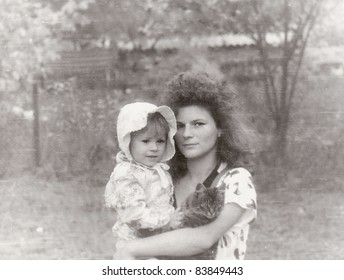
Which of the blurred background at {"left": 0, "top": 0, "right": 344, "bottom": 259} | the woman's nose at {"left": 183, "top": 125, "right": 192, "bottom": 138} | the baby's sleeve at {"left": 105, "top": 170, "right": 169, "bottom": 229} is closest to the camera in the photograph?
the baby's sleeve at {"left": 105, "top": 170, "right": 169, "bottom": 229}

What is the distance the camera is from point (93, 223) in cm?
225

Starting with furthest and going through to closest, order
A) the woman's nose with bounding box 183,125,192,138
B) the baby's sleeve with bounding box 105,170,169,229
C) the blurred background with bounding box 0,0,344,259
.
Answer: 1. the blurred background with bounding box 0,0,344,259
2. the woman's nose with bounding box 183,125,192,138
3. the baby's sleeve with bounding box 105,170,169,229

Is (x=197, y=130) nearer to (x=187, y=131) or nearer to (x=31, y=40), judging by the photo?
(x=187, y=131)

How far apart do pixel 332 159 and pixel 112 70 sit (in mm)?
1102

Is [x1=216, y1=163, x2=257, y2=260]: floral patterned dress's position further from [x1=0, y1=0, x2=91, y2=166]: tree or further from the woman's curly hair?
[x1=0, y1=0, x2=91, y2=166]: tree

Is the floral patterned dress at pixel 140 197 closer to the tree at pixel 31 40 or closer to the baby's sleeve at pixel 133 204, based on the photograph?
the baby's sleeve at pixel 133 204

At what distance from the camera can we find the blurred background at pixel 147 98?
2199 millimetres

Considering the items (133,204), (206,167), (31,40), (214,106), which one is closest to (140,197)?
(133,204)

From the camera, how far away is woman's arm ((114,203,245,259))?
1.86 m

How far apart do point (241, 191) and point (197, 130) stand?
0.99ft

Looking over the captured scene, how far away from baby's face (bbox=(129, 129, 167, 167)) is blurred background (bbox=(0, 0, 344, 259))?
0.29m

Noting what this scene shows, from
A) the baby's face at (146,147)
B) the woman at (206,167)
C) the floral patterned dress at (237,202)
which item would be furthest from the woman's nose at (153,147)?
the floral patterned dress at (237,202)

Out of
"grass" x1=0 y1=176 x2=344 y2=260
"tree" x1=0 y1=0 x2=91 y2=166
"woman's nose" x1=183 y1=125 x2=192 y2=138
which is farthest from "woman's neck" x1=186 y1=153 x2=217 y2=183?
"tree" x1=0 y1=0 x2=91 y2=166
